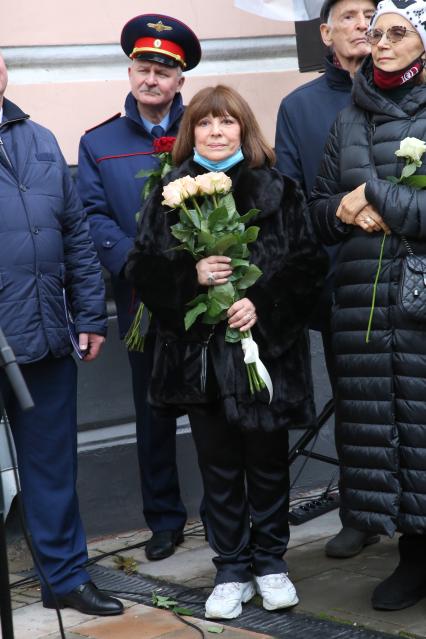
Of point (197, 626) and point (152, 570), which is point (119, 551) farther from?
point (197, 626)

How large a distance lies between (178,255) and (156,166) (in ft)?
2.45

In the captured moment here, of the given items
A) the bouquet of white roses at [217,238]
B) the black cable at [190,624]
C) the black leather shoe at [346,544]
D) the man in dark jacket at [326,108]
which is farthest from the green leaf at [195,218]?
the black leather shoe at [346,544]

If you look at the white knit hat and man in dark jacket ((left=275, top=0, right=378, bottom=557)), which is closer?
the white knit hat

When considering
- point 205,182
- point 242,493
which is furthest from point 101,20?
point 242,493

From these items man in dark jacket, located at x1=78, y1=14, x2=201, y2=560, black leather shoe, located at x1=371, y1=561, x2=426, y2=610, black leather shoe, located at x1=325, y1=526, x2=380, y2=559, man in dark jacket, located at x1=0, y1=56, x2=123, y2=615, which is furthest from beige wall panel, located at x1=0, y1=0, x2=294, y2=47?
black leather shoe, located at x1=371, y1=561, x2=426, y2=610

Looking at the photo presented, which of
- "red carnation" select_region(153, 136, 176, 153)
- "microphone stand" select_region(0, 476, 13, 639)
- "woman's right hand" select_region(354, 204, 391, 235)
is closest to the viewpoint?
"microphone stand" select_region(0, 476, 13, 639)

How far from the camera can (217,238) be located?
4.46 m

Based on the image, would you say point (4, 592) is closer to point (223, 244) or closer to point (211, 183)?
point (223, 244)

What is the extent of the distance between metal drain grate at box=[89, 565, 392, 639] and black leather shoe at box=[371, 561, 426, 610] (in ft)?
0.64

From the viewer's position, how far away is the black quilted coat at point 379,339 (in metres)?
4.32

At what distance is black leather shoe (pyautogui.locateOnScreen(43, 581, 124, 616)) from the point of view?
4.84 m

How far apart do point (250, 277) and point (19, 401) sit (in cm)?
144

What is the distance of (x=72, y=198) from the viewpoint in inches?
192

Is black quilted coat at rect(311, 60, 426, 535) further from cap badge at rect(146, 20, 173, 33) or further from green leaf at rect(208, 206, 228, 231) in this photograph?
cap badge at rect(146, 20, 173, 33)
